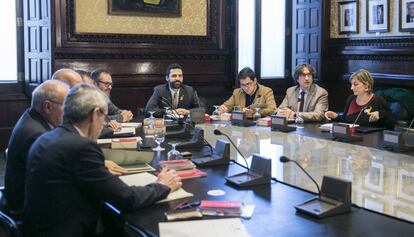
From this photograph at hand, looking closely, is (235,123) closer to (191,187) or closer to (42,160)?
(191,187)

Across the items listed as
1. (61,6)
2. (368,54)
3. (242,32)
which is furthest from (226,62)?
(61,6)

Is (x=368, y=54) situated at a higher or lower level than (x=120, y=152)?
higher

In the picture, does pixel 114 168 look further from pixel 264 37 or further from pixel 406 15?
pixel 264 37

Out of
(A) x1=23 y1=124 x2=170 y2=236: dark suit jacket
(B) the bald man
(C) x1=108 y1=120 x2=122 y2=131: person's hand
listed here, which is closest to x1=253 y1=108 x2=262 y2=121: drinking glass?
(C) x1=108 y1=120 x2=122 y2=131: person's hand

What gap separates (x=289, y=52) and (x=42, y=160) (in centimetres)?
664

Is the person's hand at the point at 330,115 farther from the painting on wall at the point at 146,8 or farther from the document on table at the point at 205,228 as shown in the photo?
the document on table at the point at 205,228

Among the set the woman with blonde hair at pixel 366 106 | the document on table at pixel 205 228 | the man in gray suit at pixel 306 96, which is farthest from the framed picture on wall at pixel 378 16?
the document on table at pixel 205 228

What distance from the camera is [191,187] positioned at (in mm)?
2557

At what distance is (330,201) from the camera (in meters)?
2.17

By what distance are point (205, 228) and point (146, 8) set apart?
540cm

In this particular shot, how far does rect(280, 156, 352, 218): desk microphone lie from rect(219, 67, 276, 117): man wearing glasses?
11.0ft

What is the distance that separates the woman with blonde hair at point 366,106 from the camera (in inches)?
181

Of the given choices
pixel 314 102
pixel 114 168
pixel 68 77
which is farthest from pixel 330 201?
pixel 314 102

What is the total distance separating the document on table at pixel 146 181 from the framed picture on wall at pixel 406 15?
5.08 meters
